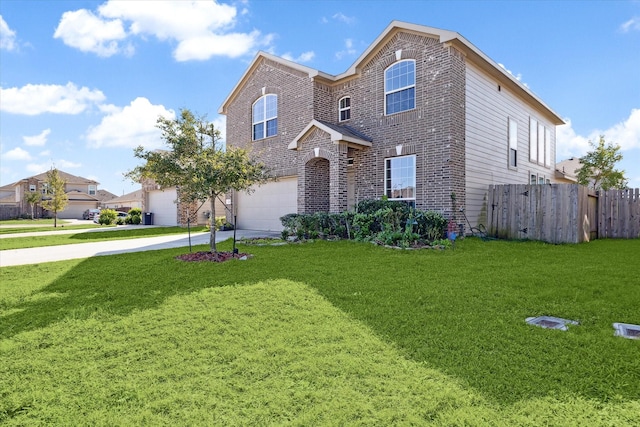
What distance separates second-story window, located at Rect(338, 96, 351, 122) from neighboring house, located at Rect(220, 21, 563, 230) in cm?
4

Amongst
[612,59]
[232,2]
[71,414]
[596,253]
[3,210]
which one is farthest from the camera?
[3,210]

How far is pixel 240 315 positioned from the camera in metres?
4.09

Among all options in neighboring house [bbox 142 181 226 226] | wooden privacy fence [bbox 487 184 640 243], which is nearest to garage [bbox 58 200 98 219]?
neighboring house [bbox 142 181 226 226]

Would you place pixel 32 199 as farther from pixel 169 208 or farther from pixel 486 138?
pixel 486 138

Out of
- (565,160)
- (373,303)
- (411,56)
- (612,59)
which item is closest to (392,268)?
(373,303)

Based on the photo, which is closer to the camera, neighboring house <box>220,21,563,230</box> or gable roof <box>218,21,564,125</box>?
gable roof <box>218,21,564,125</box>

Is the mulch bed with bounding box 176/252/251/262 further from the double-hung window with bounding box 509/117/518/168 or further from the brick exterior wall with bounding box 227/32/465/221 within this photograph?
the double-hung window with bounding box 509/117/518/168

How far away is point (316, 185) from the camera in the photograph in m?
14.4

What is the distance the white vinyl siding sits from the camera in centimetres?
1252

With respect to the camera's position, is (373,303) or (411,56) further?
(411,56)

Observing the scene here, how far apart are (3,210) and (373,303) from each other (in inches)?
2189

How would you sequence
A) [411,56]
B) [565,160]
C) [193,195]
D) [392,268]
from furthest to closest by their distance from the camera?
[565,160], [411,56], [193,195], [392,268]

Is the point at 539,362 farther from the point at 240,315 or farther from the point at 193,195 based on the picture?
the point at 193,195

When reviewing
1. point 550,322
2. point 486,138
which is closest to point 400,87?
point 486,138
